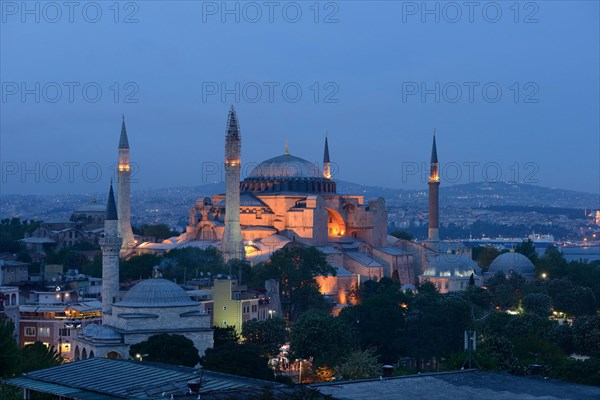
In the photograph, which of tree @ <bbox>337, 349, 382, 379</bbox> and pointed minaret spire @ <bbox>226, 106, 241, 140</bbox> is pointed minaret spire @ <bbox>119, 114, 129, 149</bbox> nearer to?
pointed minaret spire @ <bbox>226, 106, 241, 140</bbox>

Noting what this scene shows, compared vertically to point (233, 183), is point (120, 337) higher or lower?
lower

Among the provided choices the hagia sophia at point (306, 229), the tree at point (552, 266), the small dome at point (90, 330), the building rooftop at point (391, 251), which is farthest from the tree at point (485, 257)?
the small dome at point (90, 330)

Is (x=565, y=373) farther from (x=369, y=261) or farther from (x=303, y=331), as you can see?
(x=369, y=261)

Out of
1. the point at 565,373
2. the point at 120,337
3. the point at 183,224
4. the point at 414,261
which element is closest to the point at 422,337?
the point at 120,337

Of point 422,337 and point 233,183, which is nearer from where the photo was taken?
point 422,337

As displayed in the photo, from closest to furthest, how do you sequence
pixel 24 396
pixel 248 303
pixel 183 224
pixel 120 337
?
pixel 24 396 < pixel 120 337 < pixel 248 303 < pixel 183 224

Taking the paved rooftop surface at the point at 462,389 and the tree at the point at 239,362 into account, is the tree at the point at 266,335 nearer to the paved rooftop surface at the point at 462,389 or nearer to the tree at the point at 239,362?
the tree at the point at 239,362

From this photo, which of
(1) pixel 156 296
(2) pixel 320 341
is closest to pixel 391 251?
(1) pixel 156 296
